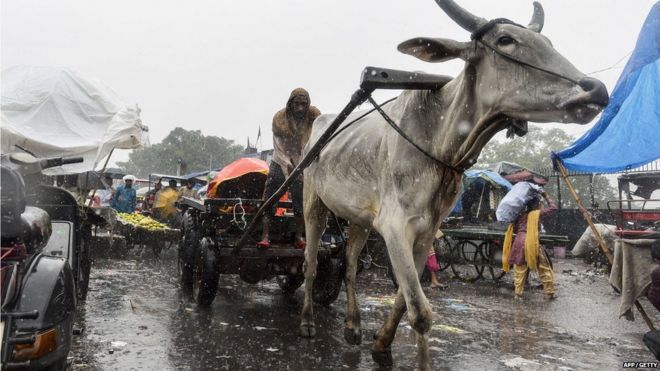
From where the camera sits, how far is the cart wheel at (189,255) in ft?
19.8

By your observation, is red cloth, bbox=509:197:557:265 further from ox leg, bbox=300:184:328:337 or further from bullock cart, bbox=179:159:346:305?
ox leg, bbox=300:184:328:337

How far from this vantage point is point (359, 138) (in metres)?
4.19

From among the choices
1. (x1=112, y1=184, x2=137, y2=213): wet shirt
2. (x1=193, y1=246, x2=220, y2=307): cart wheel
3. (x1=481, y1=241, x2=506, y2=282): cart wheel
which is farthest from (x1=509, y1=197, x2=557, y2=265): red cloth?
(x1=112, y1=184, x2=137, y2=213): wet shirt

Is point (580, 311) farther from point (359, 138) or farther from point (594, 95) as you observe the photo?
point (594, 95)

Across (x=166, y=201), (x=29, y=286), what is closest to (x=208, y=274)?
(x=29, y=286)

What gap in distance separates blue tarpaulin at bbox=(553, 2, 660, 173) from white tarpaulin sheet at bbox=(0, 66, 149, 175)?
6.77 m

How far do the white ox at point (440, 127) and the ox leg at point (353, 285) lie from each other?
2.08 ft

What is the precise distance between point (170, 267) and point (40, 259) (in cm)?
821

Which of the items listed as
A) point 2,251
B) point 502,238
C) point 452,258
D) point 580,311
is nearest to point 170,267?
point 452,258

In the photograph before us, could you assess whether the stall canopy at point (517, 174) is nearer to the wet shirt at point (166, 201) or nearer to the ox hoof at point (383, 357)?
the wet shirt at point (166, 201)

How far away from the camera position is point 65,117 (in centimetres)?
732

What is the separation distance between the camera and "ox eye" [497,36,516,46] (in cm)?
280

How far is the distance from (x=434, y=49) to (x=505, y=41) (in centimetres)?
43

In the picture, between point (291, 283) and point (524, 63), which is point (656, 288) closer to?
point (524, 63)
